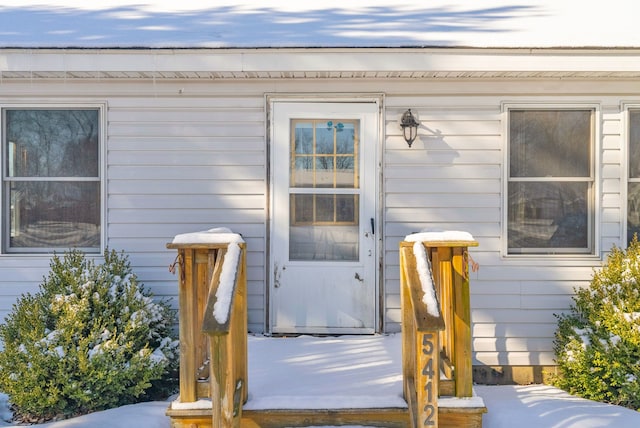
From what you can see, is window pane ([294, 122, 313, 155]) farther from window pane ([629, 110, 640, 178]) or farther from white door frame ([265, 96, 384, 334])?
window pane ([629, 110, 640, 178])

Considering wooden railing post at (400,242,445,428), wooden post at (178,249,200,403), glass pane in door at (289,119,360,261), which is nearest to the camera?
wooden railing post at (400,242,445,428)

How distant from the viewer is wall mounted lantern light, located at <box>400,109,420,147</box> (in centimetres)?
482

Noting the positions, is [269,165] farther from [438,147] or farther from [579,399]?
[579,399]

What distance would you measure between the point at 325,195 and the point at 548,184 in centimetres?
209

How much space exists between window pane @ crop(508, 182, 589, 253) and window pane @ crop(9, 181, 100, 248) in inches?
154

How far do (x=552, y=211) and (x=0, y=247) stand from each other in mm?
5134

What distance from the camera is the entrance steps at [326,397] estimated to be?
328 cm

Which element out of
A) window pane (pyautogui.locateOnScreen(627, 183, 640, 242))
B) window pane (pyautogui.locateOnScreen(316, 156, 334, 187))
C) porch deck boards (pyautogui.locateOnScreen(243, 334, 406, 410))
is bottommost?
porch deck boards (pyautogui.locateOnScreen(243, 334, 406, 410))

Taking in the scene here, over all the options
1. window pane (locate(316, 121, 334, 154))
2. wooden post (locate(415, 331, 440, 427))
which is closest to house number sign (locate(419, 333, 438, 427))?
wooden post (locate(415, 331, 440, 427))

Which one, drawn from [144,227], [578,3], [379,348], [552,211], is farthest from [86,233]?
[578,3]

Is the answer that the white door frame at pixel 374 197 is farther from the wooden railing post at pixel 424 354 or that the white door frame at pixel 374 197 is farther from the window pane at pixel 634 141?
the window pane at pixel 634 141

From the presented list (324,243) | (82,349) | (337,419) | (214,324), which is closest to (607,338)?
(337,419)

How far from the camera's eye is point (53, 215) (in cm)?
496

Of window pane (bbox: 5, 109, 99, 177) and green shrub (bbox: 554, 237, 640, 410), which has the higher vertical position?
window pane (bbox: 5, 109, 99, 177)
